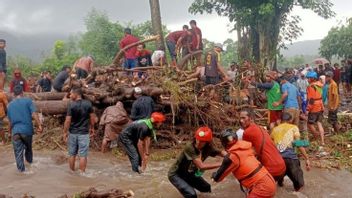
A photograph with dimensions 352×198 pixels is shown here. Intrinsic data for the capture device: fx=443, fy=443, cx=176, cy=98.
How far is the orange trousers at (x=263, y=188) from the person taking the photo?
5289 millimetres

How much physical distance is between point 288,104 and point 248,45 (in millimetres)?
11168

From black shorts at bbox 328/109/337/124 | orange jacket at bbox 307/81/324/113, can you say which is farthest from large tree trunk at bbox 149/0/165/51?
orange jacket at bbox 307/81/324/113

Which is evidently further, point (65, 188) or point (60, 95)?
point (60, 95)

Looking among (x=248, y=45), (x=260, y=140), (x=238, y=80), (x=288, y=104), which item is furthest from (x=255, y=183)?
(x=248, y=45)

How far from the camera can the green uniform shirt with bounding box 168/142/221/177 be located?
6.22 m

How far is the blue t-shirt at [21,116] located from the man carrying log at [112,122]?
6.39ft

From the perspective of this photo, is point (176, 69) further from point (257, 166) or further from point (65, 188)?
point (257, 166)

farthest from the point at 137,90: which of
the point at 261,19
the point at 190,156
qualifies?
the point at 261,19

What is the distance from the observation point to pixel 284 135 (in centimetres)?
693

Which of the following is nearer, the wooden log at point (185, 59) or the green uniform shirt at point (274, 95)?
the green uniform shirt at point (274, 95)

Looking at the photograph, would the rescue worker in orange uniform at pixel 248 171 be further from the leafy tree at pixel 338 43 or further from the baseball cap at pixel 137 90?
the leafy tree at pixel 338 43

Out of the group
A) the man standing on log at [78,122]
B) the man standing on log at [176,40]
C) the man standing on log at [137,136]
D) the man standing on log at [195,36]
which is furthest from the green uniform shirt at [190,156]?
the man standing on log at [195,36]

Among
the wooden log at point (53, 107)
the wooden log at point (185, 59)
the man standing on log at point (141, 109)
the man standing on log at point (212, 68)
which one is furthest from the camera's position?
the wooden log at point (185, 59)

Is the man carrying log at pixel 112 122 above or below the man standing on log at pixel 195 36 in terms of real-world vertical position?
below
